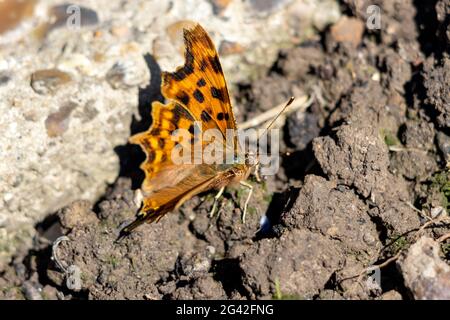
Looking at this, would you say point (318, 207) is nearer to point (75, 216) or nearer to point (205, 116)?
point (205, 116)

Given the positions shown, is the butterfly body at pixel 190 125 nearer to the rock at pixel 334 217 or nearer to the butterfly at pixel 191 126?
the butterfly at pixel 191 126

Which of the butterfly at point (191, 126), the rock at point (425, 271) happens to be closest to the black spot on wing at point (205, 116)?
the butterfly at point (191, 126)

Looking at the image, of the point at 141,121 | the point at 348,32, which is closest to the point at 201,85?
the point at 141,121

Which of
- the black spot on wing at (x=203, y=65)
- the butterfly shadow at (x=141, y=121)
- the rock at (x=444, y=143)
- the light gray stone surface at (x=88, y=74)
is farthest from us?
the butterfly shadow at (x=141, y=121)

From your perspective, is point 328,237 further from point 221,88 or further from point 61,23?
point 61,23

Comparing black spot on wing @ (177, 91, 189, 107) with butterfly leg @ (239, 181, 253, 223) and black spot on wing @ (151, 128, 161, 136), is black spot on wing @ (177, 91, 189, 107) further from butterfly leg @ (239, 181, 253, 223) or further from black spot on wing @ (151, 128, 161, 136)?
butterfly leg @ (239, 181, 253, 223)
